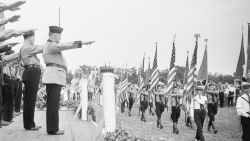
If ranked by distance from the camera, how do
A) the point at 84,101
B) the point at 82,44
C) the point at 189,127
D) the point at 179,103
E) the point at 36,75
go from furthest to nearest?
the point at 189,127 → the point at 179,103 → the point at 84,101 → the point at 36,75 → the point at 82,44

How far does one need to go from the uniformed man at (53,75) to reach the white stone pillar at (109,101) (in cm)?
78

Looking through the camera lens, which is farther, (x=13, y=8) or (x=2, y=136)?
(x=2, y=136)

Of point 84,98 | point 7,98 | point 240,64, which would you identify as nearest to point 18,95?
point 84,98

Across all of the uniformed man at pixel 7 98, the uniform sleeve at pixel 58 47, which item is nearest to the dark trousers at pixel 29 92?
the uniform sleeve at pixel 58 47

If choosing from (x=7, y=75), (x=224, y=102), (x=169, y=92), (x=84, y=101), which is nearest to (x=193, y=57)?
(x=169, y=92)

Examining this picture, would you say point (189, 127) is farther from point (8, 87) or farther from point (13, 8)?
point (13, 8)

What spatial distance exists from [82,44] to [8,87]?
3.43m

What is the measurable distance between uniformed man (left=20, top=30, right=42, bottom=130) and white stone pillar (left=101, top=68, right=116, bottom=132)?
1.38 metres

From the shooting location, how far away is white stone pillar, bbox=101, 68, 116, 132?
7055 millimetres

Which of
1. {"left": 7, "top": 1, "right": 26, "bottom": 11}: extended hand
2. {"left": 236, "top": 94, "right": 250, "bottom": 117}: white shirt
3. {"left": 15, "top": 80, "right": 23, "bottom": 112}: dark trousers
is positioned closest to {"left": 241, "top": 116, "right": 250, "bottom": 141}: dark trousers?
{"left": 236, "top": 94, "right": 250, "bottom": 117}: white shirt

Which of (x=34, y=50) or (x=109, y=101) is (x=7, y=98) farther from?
(x=109, y=101)

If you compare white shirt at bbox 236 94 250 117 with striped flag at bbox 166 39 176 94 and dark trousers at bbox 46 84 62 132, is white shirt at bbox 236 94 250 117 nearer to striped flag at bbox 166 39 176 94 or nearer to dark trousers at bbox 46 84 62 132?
dark trousers at bbox 46 84 62 132

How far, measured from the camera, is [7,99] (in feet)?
30.6

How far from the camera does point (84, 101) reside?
15.5m
